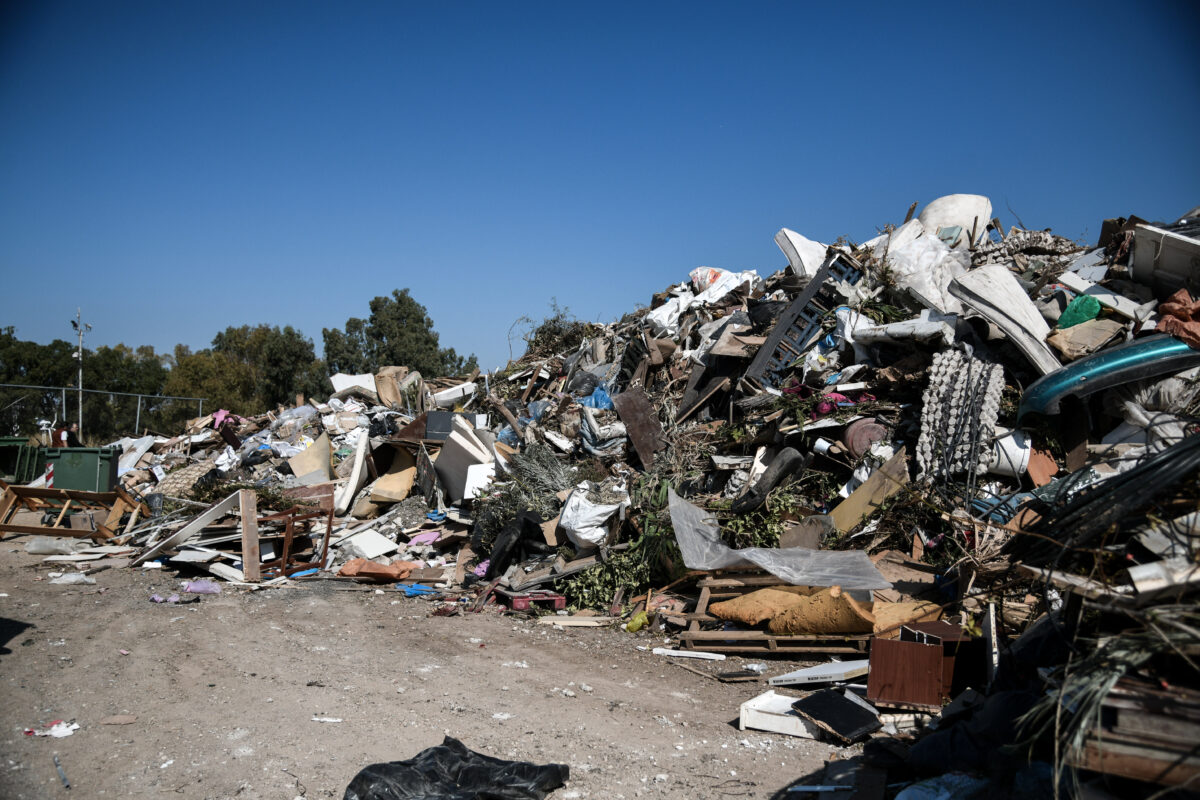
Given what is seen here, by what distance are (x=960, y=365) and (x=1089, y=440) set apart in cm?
120

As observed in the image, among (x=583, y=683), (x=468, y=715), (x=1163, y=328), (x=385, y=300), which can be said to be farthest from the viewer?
(x=385, y=300)

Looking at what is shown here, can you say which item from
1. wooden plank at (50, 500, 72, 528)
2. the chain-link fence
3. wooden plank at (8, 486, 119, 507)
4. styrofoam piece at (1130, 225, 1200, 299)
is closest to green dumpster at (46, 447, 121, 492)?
wooden plank at (8, 486, 119, 507)

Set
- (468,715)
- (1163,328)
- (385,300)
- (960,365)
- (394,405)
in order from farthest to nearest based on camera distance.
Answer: (385,300) < (394,405) < (960,365) < (1163,328) < (468,715)

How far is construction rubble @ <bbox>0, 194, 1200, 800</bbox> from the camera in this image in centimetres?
255

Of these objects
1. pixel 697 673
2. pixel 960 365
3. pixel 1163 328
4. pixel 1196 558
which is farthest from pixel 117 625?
pixel 1163 328

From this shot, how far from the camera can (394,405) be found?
14.1 meters

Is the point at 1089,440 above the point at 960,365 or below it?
below

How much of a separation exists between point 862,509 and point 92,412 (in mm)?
18590

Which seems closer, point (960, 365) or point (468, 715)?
point (468, 715)

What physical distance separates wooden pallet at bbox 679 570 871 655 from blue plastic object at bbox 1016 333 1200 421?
2.68 m

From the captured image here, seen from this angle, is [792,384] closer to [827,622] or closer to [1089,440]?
[1089,440]

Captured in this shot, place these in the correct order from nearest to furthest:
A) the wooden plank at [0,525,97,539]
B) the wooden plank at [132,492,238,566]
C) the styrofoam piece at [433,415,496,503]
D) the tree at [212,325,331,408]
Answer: the wooden plank at [132,492,238,566]
the wooden plank at [0,525,97,539]
the styrofoam piece at [433,415,496,503]
the tree at [212,325,331,408]

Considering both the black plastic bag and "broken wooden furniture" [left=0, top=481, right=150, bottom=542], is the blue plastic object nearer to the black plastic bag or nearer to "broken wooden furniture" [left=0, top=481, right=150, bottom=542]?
the black plastic bag

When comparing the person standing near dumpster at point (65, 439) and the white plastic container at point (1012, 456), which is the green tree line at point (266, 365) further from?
the white plastic container at point (1012, 456)
